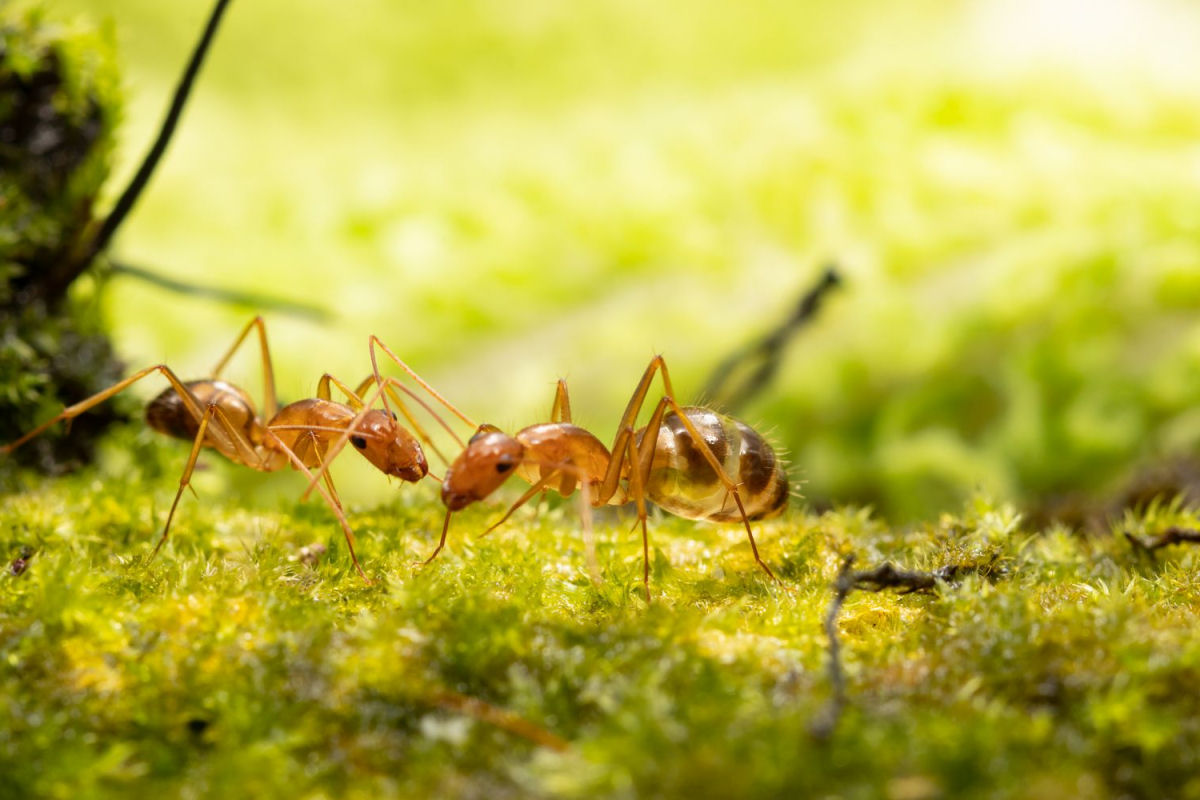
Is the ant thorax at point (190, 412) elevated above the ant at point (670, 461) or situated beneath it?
elevated above

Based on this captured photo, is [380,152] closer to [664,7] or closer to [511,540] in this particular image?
[664,7]

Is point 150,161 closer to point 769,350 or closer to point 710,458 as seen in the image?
point 710,458

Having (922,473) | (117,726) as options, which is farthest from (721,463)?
(922,473)

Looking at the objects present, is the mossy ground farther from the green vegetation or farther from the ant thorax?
the ant thorax

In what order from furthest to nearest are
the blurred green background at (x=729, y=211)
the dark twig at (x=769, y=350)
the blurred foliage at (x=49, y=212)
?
the blurred green background at (x=729, y=211) < the dark twig at (x=769, y=350) < the blurred foliage at (x=49, y=212)

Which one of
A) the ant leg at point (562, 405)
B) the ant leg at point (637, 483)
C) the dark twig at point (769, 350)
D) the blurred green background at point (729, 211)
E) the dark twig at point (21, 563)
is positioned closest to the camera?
the dark twig at point (21, 563)

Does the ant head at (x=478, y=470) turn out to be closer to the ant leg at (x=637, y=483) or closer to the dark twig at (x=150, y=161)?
the ant leg at (x=637, y=483)

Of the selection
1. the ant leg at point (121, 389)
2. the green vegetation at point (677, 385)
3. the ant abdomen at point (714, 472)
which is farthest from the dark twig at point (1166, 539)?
the ant leg at point (121, 389)
